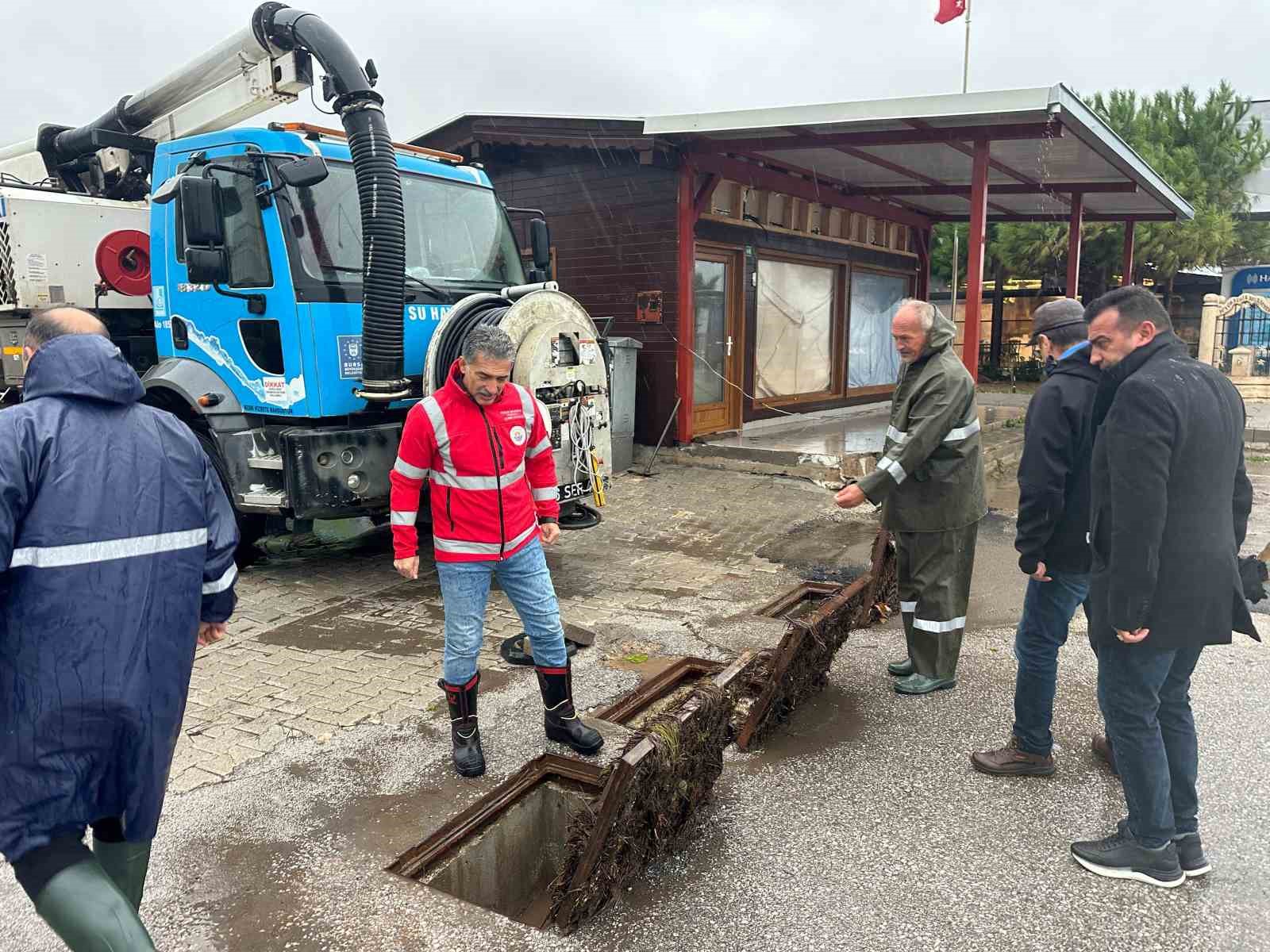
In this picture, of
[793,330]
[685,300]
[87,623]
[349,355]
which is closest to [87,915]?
[87,623]

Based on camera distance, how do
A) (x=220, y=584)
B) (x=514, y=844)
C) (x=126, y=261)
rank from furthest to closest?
(x=126, y=261) < (x=514, y=844) < (x=220, y=584)

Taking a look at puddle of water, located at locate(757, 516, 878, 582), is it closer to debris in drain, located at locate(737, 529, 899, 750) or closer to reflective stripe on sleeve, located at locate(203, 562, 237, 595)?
debris in drain, located at locate(737, 529, 899, 750)

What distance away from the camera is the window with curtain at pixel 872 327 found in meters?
14.4

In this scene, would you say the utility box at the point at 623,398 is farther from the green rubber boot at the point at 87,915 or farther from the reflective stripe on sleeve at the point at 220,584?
the green rubber boot at the point at 87,915

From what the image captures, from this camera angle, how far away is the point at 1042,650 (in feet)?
11.5

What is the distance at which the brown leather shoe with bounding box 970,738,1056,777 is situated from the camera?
352 cm

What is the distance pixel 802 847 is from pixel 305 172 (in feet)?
14.2

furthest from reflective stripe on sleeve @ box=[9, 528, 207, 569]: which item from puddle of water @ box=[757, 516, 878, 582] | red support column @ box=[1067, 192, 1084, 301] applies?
red support column @ box=[1067, 192, 1084, 301]

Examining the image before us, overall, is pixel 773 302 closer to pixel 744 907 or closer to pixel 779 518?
pixel 779 518

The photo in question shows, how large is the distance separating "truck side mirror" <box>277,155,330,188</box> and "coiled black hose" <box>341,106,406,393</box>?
0.23 m

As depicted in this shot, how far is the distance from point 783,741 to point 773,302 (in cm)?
923

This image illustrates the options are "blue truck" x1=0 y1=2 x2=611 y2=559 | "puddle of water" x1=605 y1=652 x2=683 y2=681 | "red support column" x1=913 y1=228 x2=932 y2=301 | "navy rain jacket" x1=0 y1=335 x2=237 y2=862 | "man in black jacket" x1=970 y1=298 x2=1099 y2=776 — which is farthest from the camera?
"red support column" x1=913 y1=228 x2=932 y2=301

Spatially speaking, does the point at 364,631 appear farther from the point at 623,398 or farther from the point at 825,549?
the point at 623,398

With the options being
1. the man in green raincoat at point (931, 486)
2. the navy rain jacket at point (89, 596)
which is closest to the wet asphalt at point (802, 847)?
the man in green raincoat at point (931, 486)
